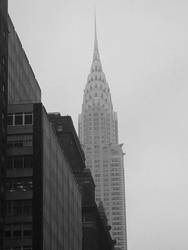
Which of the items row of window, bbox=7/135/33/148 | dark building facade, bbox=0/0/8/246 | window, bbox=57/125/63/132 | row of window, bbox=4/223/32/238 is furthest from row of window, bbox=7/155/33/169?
window, bbox=57/125/63/132

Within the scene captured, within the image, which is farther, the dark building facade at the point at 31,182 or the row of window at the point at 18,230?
the dark building facade at the point at 31,182

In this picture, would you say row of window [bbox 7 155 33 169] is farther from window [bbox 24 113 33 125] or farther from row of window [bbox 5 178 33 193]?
window [bbox 24 113 33 125]

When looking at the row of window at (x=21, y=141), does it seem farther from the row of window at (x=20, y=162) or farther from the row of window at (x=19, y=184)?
the row of window at (x=19, y=184)

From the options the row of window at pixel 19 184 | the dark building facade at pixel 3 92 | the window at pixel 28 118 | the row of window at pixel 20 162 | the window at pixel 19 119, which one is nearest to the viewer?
the dark building facade at pixel 3 92

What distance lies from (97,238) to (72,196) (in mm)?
61275

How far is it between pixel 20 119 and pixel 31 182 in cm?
1088

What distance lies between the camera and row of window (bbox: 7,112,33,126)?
11138cm

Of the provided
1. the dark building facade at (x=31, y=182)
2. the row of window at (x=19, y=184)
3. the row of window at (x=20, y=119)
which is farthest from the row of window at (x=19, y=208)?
the row of window at (x=20, y=119)

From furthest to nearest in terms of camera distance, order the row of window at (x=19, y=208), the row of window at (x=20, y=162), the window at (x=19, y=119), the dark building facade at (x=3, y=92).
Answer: the window at (x=19, y=119), the row of window at (x=20, y=162), the row of window at (x=19, y=208), the dark building facade at (x=3, y=92)

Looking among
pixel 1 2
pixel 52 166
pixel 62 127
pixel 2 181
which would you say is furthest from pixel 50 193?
pixel 62 127

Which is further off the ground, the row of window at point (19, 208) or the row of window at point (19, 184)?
the row of window at point (19, 184)

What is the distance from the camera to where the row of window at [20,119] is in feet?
365

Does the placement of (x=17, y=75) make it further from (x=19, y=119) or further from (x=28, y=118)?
(x=28, y=118)

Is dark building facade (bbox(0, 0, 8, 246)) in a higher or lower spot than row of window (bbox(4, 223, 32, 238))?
higher
